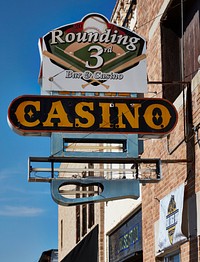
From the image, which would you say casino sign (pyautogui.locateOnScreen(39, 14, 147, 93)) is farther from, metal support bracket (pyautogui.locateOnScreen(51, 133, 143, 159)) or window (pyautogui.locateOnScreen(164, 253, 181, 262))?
window (pyautogui.locateOnScreen(164, 253, 181, 262))

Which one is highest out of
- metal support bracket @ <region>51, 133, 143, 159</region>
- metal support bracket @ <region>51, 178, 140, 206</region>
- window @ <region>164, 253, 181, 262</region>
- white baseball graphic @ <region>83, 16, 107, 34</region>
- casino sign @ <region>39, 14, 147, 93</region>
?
white baseball graphic @ <region>83, 16, 107, 34</region>

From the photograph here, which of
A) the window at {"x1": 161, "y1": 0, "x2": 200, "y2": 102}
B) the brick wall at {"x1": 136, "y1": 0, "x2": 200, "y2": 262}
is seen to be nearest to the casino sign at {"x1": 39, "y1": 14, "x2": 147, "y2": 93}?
the brick wall at {"x1": 136, "y1": 0, "x2": 200, "y2": 262}

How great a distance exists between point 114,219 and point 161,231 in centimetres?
738

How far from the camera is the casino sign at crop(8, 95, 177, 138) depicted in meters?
11.2

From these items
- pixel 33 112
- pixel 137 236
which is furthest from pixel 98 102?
pixel 137 236

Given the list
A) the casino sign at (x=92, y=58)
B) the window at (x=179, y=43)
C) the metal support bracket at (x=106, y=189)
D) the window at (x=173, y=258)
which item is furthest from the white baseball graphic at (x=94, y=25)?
the window at (x=173, y=258)

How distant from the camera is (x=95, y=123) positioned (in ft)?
37.4

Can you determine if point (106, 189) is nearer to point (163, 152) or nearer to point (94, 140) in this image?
point (94, 140)

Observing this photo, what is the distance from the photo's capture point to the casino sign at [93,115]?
1125 cm

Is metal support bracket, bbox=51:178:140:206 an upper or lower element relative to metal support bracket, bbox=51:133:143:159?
lower

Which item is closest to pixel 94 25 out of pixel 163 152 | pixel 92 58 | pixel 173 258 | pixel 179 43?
pixel 92 58

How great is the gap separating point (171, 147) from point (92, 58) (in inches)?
91.3

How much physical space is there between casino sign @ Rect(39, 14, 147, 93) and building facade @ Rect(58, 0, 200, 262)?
2.36 ft

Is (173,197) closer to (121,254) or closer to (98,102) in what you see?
(98,102)
